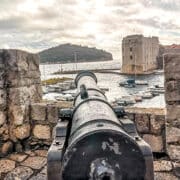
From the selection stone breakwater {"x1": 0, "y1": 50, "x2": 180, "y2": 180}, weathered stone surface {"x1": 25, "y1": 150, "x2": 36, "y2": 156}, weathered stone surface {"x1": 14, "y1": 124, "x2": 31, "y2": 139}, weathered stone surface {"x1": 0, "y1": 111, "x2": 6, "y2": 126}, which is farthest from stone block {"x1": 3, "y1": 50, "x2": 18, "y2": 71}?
weathered stone surface {"x1": 25, "y1": 150, "x2": 36, "y2": 156}

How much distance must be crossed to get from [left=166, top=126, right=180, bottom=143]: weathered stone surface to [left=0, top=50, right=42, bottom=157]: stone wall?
6.72 feet

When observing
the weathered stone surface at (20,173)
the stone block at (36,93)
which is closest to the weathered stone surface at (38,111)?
the stone block at (36,93)

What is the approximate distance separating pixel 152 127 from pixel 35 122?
1753 mm

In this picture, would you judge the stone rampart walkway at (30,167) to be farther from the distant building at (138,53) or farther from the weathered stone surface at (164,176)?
the distant building at (138,53)

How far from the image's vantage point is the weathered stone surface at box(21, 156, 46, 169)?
3.38m

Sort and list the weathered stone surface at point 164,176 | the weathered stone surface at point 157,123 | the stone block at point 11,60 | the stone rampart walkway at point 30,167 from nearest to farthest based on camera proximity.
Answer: the weathered stone surface at point 164,176, the stone rampart walkway at point 30,167, the weathered stone surface at point 157,123, the stone block at point 11,60

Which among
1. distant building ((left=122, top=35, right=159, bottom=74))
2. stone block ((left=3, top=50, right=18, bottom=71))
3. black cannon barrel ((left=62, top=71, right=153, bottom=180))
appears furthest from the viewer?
distant building ((left=122, top=35, right=159, bottom=74))

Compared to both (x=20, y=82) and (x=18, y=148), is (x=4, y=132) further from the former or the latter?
(x=20, y=82)

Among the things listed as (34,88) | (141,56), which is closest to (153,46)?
(141,56)

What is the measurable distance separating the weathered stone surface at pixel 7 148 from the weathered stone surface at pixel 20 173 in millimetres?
600

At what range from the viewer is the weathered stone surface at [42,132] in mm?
4070

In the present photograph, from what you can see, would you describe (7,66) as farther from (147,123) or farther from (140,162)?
(140,162)

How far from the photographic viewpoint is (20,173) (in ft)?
10.5

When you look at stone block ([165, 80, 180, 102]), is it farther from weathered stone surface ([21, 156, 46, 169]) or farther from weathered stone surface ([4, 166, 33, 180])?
weathered stone surface ([4, 166, 33, 180])
